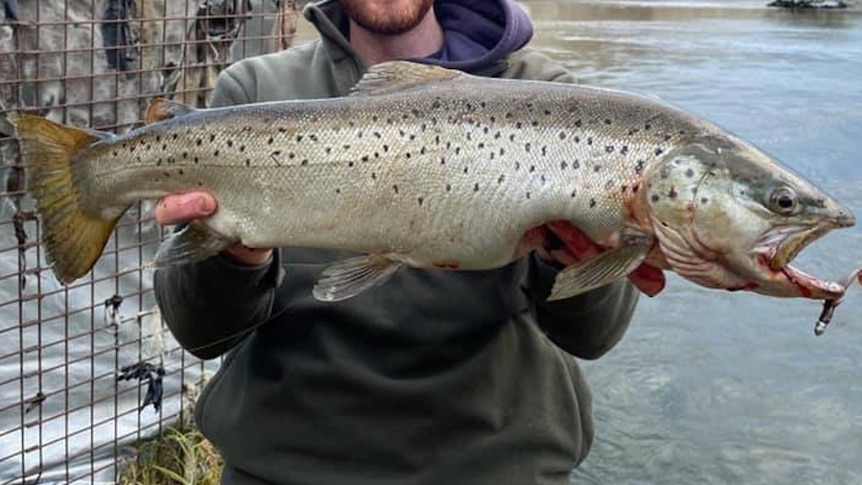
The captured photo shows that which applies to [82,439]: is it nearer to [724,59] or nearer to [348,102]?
[348,102]

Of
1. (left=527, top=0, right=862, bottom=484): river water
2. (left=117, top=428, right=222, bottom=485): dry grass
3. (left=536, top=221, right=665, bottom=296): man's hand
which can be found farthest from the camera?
(left=527, top=0, right=862, bottom=484): river water

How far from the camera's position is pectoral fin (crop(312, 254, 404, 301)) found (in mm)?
2742

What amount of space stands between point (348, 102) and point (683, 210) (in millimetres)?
763

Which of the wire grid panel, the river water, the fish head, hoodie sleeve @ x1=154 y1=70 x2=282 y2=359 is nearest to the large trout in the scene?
the fish head

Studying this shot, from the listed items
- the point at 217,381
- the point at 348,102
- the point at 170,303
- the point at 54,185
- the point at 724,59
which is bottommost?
the point at 724,59

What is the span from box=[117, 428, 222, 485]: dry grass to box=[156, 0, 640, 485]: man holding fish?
1527mm

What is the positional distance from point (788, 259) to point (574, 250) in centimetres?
45

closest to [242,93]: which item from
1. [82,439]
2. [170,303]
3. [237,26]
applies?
[170,303]

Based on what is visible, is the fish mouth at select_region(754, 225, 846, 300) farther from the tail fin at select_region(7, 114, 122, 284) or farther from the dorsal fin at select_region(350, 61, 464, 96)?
the tail fin at select_region(7, 114, 122, 284)

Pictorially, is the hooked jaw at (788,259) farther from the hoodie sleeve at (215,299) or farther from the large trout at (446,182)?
the hoodie sleeve at (215,299)

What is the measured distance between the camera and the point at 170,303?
319cm

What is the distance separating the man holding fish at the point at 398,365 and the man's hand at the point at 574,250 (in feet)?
0.58

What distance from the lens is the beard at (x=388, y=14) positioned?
3.32 m

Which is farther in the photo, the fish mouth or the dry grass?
the dry grass
